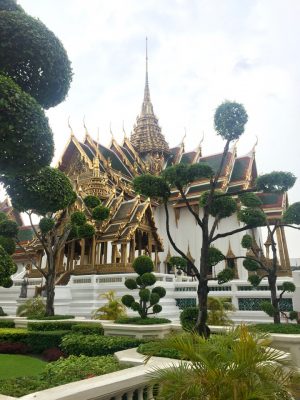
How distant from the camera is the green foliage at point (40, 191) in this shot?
5.67 m

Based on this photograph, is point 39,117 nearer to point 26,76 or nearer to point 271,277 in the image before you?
point 26,76

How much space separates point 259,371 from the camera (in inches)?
112

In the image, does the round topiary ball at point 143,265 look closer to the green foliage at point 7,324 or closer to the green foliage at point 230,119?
the green foliage at point 7,324

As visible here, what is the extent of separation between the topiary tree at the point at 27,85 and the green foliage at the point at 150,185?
8.28 feet

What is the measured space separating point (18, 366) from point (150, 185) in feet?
14.1

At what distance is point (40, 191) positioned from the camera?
5.65 meters

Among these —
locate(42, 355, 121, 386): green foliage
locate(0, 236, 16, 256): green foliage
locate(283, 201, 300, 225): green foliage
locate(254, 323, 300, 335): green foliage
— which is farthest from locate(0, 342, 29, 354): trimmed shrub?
locate(283, 201, 300, 225): green foliage

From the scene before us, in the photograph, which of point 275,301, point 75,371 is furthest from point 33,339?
point 275,301

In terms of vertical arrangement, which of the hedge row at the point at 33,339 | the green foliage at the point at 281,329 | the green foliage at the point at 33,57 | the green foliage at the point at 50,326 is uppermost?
the green foliage at the point at 33,57

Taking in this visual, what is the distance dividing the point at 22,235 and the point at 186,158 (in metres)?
15.0

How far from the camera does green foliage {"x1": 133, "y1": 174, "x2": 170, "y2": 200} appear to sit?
7.25m

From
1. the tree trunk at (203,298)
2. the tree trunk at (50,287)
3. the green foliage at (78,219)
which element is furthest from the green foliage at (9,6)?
the tree trunk at (50,287)

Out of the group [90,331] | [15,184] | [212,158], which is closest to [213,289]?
[90,331]

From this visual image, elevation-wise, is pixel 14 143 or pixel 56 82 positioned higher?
pixel 56 82
